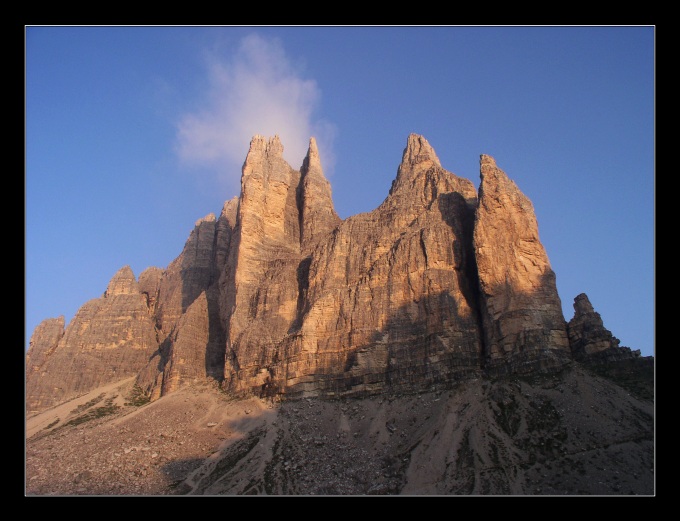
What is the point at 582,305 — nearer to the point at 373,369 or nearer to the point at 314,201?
the point at 373,369

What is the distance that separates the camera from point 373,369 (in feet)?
240

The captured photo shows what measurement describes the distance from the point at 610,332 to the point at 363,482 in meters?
30.6

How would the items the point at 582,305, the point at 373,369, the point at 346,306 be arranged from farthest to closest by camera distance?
the point at 346,306, the point at 373,369, the point at 582,305

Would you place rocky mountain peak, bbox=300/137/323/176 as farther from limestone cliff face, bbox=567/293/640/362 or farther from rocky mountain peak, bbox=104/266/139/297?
limestone cliff face, bbox=567/293/640/362

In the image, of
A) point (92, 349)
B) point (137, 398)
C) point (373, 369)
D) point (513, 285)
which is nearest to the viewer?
point (513, 285)

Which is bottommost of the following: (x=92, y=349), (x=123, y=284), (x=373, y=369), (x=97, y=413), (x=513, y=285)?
(x=97, y=413)

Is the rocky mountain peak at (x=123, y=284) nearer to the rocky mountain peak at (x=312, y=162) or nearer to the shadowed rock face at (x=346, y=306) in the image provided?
the shadowed rock face at (x=346, y=306)

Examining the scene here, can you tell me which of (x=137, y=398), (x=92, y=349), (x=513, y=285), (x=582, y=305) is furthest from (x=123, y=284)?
(x=582, y=305)

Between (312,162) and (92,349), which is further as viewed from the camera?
(312,162)

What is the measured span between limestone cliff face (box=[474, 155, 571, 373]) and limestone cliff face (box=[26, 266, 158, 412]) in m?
63.6

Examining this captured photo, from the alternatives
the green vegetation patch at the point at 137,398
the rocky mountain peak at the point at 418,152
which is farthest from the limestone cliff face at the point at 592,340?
the green vegetation patch at the point at 137,398

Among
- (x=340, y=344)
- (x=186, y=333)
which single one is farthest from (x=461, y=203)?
(x=186, y=333)

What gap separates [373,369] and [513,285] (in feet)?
61.3

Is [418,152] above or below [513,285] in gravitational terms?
above
